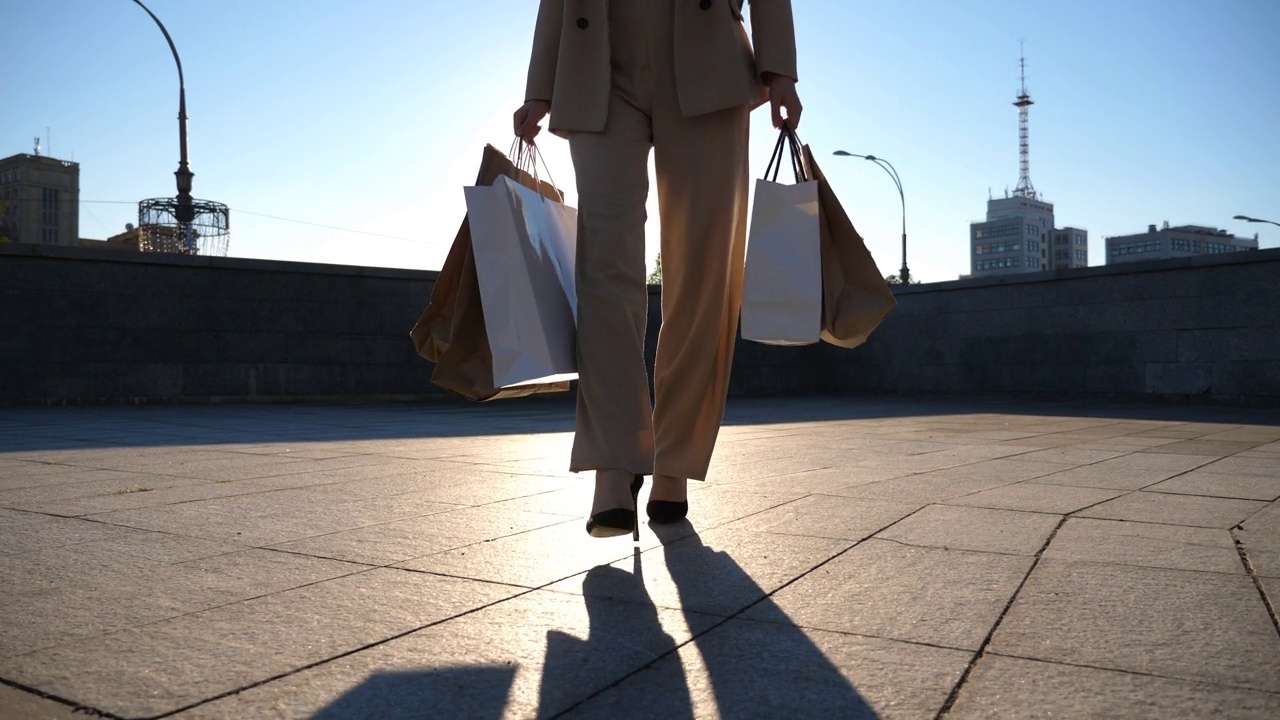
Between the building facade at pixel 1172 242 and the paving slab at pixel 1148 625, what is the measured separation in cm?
10994

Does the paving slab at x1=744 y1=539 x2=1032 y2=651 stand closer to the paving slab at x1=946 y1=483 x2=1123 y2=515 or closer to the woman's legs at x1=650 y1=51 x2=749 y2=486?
the woman's legs at x1=650 y1=51 x2=749 y2=486

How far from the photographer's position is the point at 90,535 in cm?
263

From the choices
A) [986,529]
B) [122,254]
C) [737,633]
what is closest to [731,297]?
[986,529]

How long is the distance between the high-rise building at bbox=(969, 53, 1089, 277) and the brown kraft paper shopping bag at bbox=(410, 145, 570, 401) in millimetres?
138484

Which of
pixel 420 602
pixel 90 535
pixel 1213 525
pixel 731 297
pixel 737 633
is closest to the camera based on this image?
pixel 737 633

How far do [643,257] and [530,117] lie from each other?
1.90ft

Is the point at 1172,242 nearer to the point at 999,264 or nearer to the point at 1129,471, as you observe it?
the point at 999,264

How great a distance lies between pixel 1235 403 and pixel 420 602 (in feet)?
37.2

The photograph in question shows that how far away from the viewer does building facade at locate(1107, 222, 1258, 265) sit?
108m

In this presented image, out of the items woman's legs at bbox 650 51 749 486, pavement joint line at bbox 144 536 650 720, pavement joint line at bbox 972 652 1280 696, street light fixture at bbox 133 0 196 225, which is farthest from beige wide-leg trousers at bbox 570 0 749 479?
street light fixture at bbox 133 0 196 225

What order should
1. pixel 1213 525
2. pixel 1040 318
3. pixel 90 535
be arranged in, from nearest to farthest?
pixel 90 535, pixel 1213 525, pixel 1040 318

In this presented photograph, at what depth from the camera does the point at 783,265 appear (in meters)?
2.90

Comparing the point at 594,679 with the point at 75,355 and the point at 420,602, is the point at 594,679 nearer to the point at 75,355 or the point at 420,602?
the point at 420,602

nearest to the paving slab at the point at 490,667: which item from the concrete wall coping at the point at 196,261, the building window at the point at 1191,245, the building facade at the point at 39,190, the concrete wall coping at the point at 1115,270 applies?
the concrete wall coping at the point at 196,261
